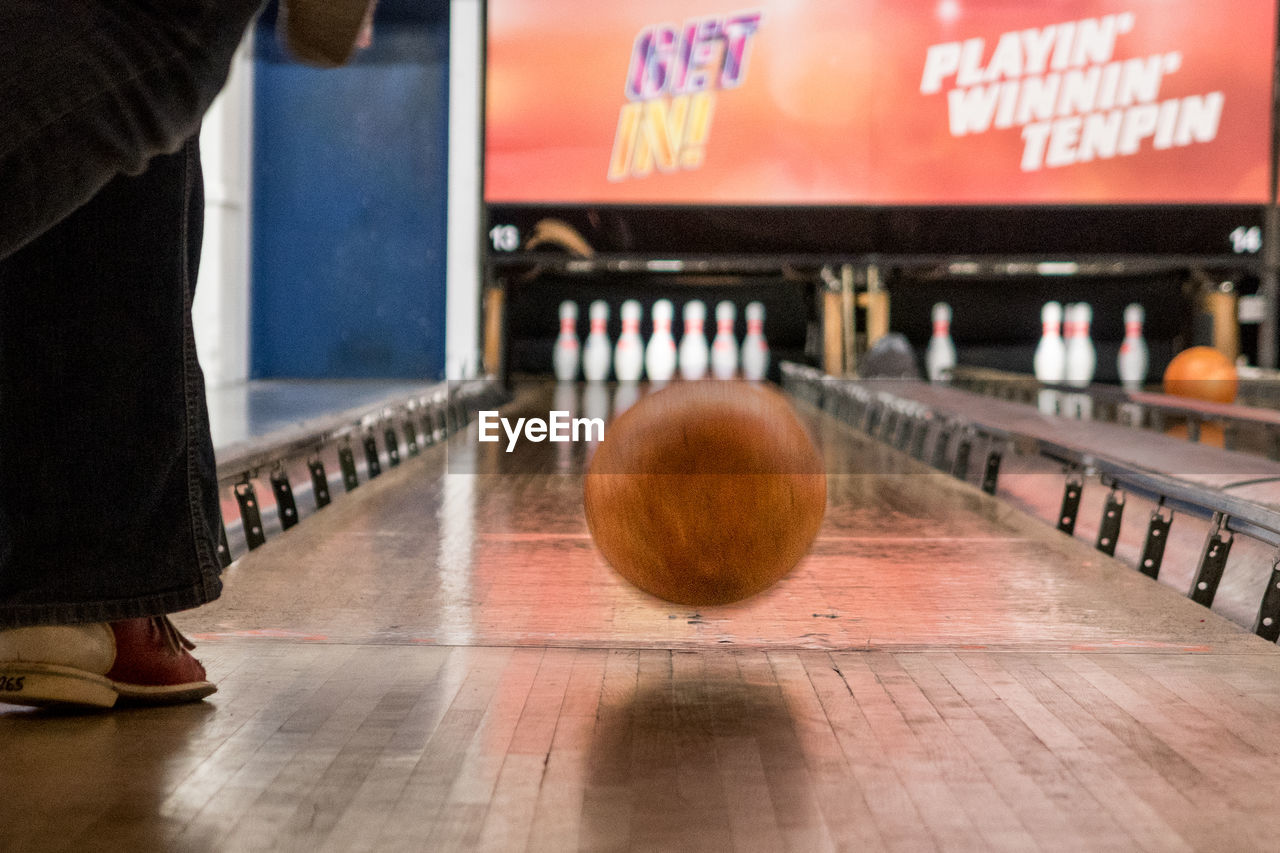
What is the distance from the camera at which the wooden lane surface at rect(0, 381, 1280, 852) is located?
57 centimetres

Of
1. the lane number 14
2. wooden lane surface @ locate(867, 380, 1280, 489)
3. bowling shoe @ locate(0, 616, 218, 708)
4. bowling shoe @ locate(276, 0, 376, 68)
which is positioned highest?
the lane number 14

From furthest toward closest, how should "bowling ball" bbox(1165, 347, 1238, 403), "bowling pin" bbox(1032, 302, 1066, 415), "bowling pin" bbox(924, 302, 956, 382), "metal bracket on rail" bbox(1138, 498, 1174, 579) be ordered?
"bowling pin" bbox(924, 302, 956, 382)
"bowling pin" bbox(1032, 302, 1066, 415)
"bowling ball" bbox(1165, 347, 1238, 403)
"metal bracket on rail" bbox(1138, 498, 1174, 579)

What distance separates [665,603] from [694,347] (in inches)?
139

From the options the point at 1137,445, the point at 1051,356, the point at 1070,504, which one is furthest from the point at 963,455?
the point at 1051,356

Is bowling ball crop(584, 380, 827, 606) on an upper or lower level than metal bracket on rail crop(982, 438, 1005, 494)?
upper

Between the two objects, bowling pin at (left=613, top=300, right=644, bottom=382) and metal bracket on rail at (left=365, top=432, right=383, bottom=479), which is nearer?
metal bracket on rail at (left=365, top=432, right=383, bottom=479)

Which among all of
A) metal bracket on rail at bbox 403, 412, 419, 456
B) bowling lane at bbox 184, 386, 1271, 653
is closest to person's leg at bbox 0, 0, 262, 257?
bowling lane at bbox 184, 386, 1271, 653

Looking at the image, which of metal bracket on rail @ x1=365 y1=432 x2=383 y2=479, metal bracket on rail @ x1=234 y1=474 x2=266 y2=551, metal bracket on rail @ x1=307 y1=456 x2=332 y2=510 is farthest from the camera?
metal bracket on rail @ x1=365 y1=432 x2=383 y2=479

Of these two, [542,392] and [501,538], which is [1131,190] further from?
[501,538]

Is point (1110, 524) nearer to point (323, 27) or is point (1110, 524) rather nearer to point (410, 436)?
point (323, 27)

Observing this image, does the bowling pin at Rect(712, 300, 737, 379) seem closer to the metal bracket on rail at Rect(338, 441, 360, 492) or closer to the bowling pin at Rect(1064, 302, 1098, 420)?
the bowling pin at Rect(1064, 302, 1098, 420)

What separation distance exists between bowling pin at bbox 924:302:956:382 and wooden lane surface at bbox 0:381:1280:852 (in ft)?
10.9

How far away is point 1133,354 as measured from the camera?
14.4 ft

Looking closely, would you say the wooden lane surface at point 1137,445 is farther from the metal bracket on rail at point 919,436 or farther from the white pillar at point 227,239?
the white pillar at point 227,239
